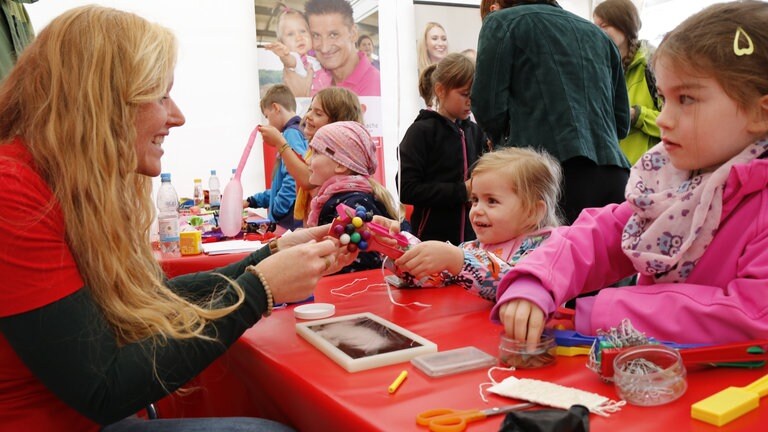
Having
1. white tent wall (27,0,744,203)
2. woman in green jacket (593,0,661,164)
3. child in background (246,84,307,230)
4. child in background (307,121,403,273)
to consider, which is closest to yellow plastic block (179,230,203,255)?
child in background (307,121,403,273)

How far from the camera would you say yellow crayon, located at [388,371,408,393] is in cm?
87

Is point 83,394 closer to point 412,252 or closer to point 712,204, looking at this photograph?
point 412,252

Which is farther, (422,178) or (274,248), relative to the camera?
(422,178)

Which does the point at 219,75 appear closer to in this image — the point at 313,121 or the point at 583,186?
the point at 313,121

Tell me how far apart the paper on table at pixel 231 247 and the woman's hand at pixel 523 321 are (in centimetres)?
157

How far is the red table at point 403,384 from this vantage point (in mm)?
760

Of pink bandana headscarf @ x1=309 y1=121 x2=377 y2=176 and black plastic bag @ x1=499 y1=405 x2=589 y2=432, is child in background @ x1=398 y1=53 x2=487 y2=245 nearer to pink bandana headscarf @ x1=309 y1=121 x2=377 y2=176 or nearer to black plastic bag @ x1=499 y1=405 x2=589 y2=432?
pink bandana headscarf @ x1=309 y1=121 x2=377 y2=176

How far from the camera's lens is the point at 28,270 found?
908 millimetres

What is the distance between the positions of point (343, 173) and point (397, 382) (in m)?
1.64

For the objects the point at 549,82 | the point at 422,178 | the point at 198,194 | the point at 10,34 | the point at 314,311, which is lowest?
the point at 198,194

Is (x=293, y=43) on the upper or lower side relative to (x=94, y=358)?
upper

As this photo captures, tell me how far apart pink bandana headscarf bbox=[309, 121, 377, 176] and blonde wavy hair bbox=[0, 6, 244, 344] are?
4.29 feet

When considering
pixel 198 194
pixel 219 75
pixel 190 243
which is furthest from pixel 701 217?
pixel 219 75

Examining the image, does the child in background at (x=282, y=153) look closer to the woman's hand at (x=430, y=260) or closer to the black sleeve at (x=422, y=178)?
the black sleeve at (x=422, y=178)
